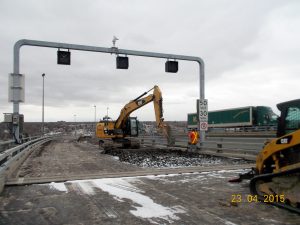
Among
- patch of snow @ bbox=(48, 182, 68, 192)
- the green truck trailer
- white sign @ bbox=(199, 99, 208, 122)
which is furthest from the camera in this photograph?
the green truck trailer

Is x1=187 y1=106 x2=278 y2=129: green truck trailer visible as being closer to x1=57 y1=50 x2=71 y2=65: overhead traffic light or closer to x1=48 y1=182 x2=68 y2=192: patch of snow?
x1=57 y1=50 x2=71 y2=65: overhead traffic light

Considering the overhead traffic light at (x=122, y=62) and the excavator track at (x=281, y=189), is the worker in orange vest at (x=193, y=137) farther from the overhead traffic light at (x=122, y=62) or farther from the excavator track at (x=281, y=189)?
the excavator track at (x=281, y=189)

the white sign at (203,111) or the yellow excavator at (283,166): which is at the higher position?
the white sign at (203,111)

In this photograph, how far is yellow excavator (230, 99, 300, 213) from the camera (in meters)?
6.73

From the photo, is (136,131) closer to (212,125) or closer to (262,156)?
(262,156)

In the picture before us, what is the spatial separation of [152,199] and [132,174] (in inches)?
157

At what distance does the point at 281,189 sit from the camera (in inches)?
276

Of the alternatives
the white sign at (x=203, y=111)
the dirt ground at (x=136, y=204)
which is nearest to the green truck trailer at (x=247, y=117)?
the white sign at (x=203, y=111)

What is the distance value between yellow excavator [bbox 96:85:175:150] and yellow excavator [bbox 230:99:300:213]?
15.0 meters

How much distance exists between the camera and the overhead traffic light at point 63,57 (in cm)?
1825

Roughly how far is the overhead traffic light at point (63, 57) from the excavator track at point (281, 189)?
13045 millimetres

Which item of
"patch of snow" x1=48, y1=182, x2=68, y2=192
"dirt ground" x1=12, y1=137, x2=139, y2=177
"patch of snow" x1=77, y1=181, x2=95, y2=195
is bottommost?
"dirt ground" x1=12, y1=137, x2=139, y2=177

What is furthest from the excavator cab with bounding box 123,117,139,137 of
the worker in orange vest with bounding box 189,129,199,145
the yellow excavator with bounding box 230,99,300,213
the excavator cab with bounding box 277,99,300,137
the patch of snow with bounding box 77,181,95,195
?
the excavator cab with bounding box 277,99,300,137

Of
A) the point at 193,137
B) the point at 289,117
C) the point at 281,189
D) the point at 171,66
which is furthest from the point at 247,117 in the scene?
the point at 281,189
